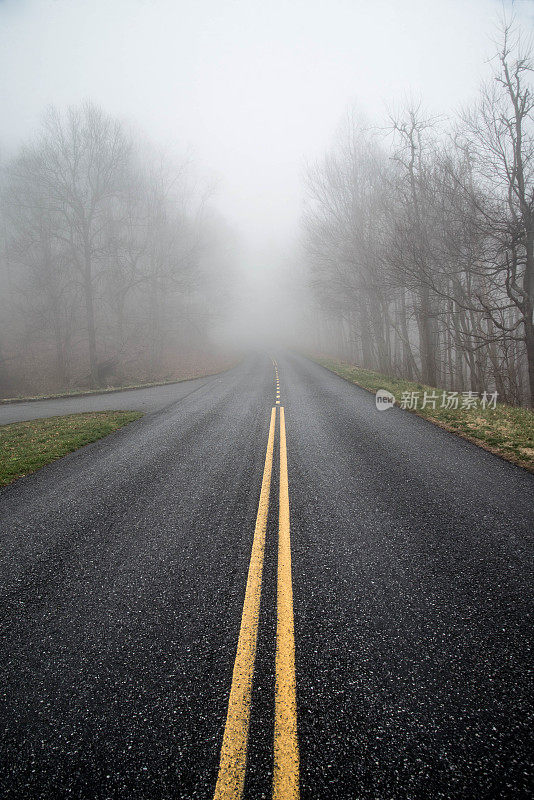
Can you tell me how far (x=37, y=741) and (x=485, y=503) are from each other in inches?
183

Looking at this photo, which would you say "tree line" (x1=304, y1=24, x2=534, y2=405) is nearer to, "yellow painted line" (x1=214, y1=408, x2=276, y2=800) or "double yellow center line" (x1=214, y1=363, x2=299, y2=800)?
"double yellow center line" (x1=214, y1=363, x2=299, y2=800)

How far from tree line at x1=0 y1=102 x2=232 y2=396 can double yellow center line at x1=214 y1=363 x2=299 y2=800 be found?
18.3 m

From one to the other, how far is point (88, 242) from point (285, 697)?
2190 cm

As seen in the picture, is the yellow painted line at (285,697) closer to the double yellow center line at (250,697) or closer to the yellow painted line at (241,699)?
the double yellow center line at (250,697)

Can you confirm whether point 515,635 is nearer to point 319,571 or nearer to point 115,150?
point 319,571

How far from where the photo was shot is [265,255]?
96250mm

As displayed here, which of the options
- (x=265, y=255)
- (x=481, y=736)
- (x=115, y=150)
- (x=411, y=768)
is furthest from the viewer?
(x=265, y=255)

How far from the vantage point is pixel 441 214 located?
10930 millimetres

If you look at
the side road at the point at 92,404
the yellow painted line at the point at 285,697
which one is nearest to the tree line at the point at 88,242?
the side road at the point at 92,404

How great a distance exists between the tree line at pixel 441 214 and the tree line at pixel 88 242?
34.1 feet

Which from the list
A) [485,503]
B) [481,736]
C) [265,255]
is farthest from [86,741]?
[265,255]

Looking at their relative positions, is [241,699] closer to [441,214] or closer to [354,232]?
[441,214]

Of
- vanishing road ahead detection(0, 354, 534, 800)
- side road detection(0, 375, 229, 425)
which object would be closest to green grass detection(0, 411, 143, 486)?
side road detection(0, 375, 229, 425)

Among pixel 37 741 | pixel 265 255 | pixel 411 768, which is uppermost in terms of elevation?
pixel 265 255
